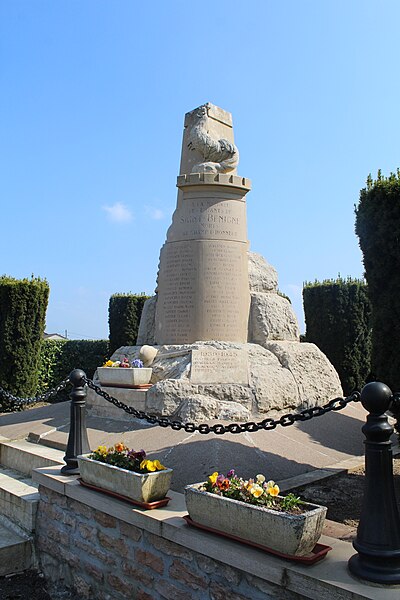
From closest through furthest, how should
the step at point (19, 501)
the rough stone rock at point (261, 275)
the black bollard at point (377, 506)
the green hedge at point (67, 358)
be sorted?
the black bollard at point (377, 506)
the step at point (19, 501)
the rough stone rock at point (261, 275)
the green hedge at point (67, 358)

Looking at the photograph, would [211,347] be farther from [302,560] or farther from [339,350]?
[339,350]

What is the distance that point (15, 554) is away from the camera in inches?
166

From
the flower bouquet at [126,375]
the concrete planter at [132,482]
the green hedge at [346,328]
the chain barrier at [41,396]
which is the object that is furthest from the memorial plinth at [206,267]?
the green hedge at [346,328]

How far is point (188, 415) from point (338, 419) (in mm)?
2247

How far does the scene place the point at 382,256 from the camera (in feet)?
15.3

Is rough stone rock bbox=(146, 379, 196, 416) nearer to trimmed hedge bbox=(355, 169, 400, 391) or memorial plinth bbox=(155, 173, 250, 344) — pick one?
memorial plinth bbox=(155, 173, 250, 344)

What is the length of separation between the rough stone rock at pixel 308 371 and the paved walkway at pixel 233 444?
0.97ft

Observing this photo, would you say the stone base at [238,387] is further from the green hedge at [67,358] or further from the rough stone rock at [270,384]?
the green hedge at [67,358]

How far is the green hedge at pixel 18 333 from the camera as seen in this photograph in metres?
10.9

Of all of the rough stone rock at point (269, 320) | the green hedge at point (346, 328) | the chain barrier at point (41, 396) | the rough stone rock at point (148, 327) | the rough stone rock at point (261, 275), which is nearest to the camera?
the chain barrier at point (41, 396)

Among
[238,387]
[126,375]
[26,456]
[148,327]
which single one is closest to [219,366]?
[238,387]

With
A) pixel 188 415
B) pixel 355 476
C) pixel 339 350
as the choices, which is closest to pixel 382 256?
pixel 355 476

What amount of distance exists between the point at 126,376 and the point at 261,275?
2.61 metres

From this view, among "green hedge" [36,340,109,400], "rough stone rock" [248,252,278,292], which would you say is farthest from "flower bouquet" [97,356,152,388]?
"green hedge" [36,340,109,400]
